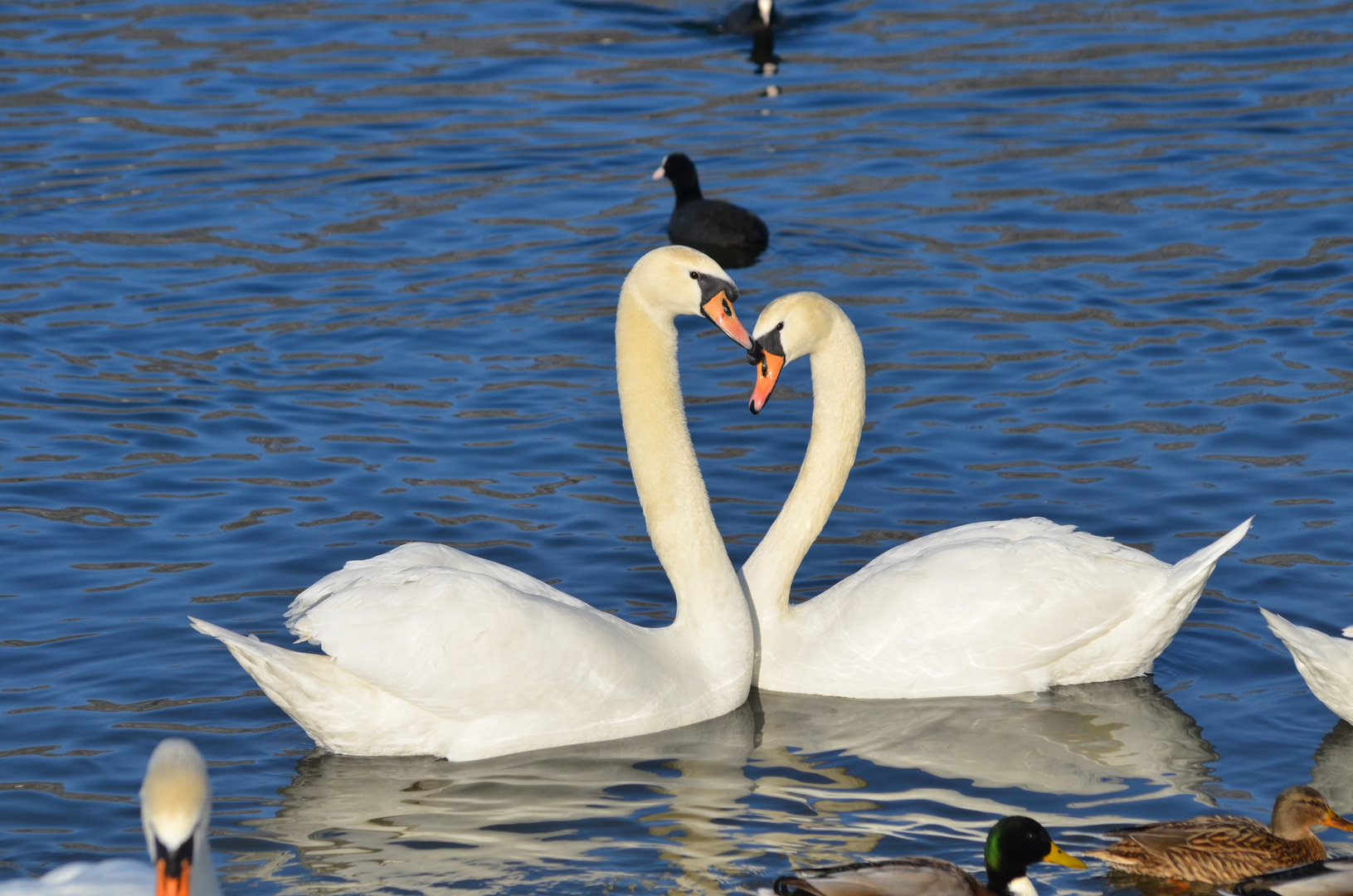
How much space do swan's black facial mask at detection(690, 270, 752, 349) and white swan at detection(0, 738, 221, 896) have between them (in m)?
2.99

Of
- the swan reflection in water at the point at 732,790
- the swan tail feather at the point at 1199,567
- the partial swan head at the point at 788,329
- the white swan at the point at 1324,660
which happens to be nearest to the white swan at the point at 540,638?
the swan reflection in water at the point at 732,790

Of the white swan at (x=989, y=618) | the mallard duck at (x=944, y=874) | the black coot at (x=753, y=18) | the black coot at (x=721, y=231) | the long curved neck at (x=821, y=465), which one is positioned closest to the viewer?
the mallard duck at (x=944, y=874)

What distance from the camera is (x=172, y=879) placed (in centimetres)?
468

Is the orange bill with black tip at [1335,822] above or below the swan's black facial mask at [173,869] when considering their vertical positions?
below

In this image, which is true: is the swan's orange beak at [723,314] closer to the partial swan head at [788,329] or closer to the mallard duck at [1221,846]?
the partial swan head at [788,329]

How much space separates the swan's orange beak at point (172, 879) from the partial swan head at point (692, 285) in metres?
3.20

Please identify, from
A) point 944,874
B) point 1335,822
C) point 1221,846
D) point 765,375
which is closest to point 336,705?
point 765,375

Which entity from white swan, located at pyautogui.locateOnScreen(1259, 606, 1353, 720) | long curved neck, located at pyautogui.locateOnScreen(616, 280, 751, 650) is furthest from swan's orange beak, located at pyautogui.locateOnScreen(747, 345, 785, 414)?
white swan, located at pyautogui.locateOnScreen(1259, 606, 1353, 720)

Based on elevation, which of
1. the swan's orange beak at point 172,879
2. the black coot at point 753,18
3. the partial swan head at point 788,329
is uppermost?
the black coot at point 753,18

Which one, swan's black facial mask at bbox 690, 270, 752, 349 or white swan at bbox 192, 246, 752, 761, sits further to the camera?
swan's black facial mask at bbox 690, 270, 752, 349

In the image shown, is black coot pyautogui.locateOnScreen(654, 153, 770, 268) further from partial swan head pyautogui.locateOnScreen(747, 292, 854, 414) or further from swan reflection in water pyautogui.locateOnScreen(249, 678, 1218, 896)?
swan reflection in water pyautogui.locateOnScreen(249, 678, 1218, 896)

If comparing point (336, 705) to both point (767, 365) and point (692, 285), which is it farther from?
point (767, 365)

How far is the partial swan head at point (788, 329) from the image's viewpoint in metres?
7.84

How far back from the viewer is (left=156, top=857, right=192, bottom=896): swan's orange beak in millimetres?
4668
